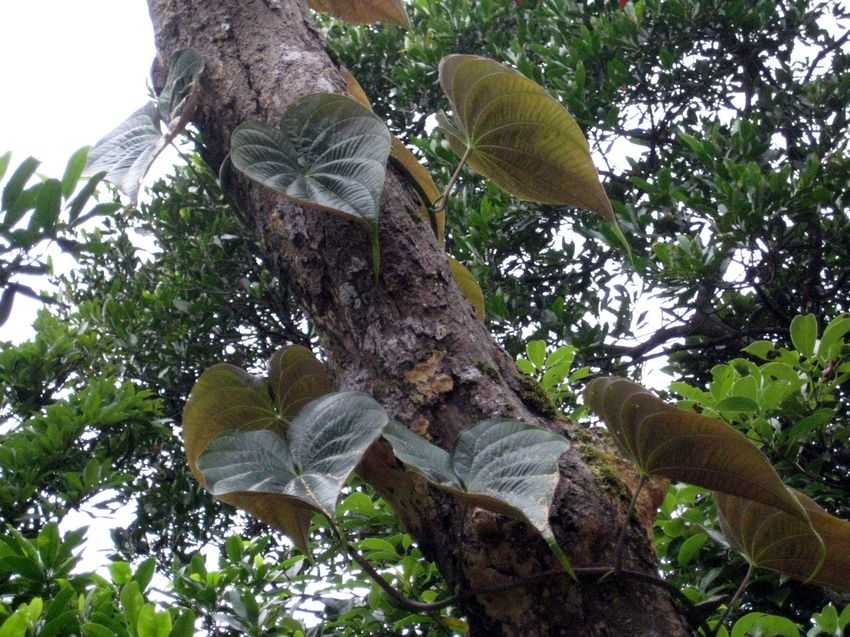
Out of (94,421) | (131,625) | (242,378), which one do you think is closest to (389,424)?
(242,378)

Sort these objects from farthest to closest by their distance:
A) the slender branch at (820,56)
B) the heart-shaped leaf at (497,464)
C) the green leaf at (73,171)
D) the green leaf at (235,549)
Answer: the slender branch at (820,56)
the green leaf at (235,549)
the green leaf at (73,171)
the heart-shaped leaf at (497,464)

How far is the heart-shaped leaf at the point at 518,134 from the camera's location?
824mm

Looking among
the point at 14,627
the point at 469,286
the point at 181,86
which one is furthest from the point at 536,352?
the point at 14,627

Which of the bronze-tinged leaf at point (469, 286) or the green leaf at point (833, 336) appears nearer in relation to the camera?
the bronze-tinged leaf at point (469, 286)

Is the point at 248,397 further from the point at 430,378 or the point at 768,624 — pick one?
the point at 768,624

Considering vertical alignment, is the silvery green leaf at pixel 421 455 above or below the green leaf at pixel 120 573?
above

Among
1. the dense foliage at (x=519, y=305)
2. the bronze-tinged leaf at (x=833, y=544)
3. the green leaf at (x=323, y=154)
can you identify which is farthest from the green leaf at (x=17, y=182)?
the bronze-tinged leaf at (x=833, y=544)

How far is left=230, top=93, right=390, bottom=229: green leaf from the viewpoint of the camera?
0.77 metres

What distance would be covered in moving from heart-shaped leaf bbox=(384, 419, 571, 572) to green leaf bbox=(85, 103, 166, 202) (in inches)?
16.3

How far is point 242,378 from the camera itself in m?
0.87

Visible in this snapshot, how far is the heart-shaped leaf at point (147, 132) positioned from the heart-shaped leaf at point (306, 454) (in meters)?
0.29

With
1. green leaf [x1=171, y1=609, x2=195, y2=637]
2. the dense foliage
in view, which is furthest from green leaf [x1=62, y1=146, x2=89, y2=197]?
green leaf [x1=171, y1=609, x2=195, y2=637]

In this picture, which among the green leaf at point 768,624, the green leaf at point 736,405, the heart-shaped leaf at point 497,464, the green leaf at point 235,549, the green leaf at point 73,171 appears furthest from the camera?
the green leaf at point 235,549

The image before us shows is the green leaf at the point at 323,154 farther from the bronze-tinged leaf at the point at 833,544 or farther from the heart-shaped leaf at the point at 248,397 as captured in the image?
the bronze-tinged leaf at the point at 833,544
